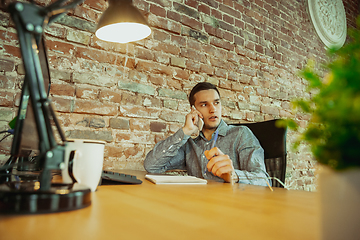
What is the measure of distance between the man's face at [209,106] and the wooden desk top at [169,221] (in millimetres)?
1257

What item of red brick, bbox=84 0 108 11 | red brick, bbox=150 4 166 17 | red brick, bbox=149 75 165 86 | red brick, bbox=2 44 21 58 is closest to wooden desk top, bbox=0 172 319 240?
red brick, bbox=2 44 21 58

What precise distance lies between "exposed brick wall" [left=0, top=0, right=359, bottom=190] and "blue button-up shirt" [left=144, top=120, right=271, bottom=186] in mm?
180

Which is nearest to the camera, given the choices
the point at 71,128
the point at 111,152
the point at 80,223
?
the point at 80,223

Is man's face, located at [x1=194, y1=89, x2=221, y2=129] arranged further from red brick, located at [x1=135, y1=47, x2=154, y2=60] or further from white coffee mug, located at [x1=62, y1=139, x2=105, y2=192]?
white coffee mug, located at [x1=62, y1=139, x2=105, y2=192]

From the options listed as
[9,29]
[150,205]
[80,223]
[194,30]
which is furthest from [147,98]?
[80,223]

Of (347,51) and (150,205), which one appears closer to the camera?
(347,51)

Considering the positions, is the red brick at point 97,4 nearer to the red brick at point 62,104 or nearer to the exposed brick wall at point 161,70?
the exposed brick wall at point 161,70

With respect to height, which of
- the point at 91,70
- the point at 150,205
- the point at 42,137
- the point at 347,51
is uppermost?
the point at 91,70

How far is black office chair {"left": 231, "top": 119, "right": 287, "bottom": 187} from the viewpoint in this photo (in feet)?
4.78

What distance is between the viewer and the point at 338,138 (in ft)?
0.83

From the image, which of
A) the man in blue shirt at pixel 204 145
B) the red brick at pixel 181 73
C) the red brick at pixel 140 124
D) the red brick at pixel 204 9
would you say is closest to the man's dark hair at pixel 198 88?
the man in blue shirt at pixel 204 145

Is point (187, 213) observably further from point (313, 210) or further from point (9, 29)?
point (9, 29)

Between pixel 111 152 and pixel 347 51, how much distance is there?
4.94ft

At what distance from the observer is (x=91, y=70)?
1.58m
